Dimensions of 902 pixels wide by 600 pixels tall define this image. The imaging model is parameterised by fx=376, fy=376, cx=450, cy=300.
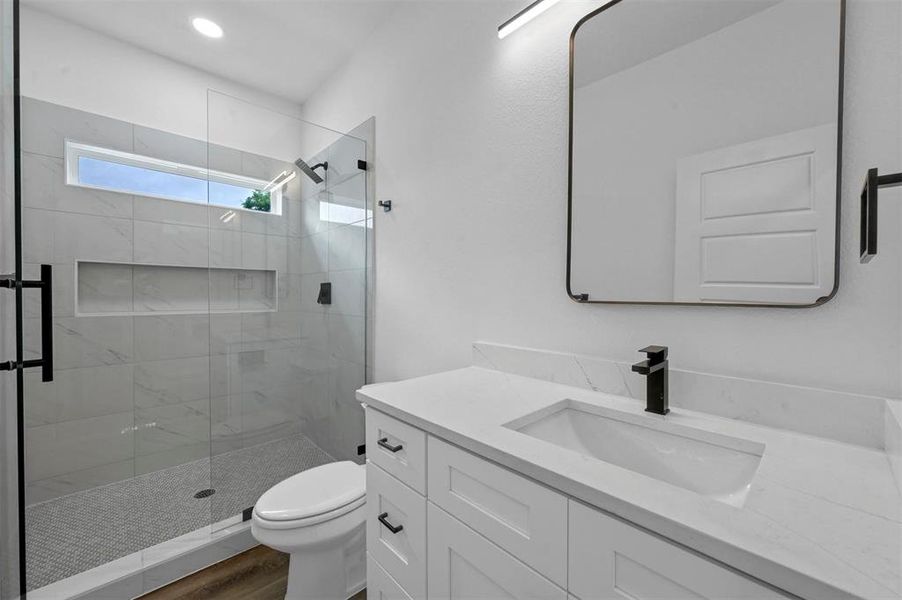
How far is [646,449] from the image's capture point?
92cm

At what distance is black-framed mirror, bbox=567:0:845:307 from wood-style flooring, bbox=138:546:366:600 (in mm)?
1747

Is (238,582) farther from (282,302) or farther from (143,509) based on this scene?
(282,302)

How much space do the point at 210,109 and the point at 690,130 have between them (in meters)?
2.26

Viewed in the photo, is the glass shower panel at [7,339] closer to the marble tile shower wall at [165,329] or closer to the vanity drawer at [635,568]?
the marble tile shower wall at [165,329]

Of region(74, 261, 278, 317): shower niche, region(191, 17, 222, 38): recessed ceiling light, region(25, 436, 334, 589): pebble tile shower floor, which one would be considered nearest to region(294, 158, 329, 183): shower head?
region(74, 261, 278, 317): shower niche

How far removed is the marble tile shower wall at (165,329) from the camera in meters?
2.09

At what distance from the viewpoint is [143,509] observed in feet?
6.76

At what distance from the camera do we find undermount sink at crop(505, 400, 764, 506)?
0.78 m

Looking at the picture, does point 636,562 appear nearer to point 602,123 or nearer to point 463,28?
point 602,123

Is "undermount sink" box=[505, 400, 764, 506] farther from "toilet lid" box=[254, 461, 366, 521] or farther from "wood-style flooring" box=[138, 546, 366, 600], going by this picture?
"wood-style flooring" box=[138, 546, 366, 600]

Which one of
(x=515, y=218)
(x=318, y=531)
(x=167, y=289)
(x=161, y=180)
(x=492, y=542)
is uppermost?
(x=161, y=180)

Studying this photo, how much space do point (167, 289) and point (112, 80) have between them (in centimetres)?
132

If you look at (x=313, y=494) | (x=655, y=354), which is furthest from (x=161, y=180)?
(x=655, y=354)

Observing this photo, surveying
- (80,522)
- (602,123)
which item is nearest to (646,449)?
(602,123)
